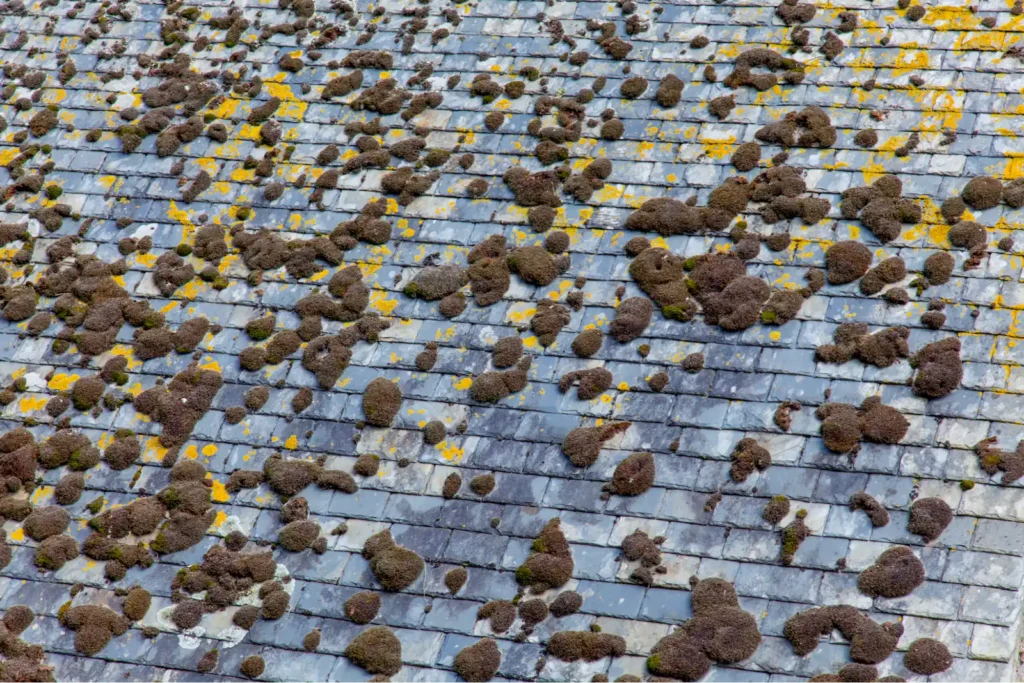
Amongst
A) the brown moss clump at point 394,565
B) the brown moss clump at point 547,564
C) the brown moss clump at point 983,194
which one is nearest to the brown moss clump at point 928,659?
→ the brown moss clump at point 547,564

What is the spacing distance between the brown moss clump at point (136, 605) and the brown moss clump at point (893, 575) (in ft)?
20.6

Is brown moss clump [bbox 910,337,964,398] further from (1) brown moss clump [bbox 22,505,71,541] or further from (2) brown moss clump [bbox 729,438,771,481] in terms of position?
(1) brown moss clump [bbox 22,505,71,541]

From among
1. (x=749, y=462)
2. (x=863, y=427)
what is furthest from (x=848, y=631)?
(x=863, y=427)

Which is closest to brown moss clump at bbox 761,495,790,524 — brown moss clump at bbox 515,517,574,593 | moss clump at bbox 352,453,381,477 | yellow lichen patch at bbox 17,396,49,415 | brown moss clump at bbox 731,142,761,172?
brown moss clump at bbox 515,517,574,593

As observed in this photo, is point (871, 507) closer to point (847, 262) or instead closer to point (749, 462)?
point (749, 462)

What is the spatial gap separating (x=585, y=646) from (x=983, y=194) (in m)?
5.87

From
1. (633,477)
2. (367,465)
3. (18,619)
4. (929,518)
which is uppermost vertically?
(929,518)

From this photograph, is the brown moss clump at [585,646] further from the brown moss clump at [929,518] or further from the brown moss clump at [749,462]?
the brown moss clump at [929,518]

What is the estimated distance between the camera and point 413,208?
12422 millimetres

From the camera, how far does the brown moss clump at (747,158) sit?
1176 centimetres

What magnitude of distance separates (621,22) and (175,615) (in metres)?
8.37

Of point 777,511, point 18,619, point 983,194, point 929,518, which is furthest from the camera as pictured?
point 983,194

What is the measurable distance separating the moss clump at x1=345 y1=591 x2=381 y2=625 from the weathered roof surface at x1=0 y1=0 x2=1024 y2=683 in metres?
0.09

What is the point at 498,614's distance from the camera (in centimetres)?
943
